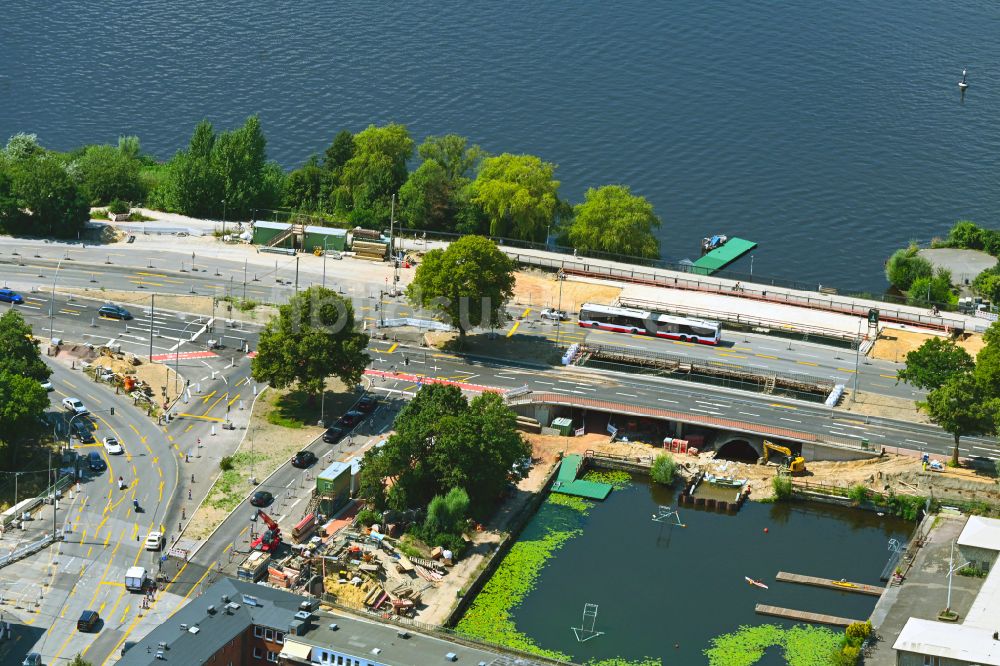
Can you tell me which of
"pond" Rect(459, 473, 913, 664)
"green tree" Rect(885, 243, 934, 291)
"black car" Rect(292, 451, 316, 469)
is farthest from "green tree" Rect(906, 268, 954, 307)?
"black car" Rect(292, 451, 316, 469)

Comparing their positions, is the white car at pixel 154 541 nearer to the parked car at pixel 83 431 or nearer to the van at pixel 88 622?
the van at pixel 88 622

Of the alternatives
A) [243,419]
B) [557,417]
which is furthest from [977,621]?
[243,419]

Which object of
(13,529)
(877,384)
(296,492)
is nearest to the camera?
(13,529)

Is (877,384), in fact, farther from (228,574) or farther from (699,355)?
(228,574)

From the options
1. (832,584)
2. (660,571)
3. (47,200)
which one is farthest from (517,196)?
(832,584)

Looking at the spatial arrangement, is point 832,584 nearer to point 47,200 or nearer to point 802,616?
point 802,616

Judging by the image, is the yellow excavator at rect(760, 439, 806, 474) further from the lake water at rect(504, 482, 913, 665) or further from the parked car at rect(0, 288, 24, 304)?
the parked car at rect(0, 288, 24, 304)
